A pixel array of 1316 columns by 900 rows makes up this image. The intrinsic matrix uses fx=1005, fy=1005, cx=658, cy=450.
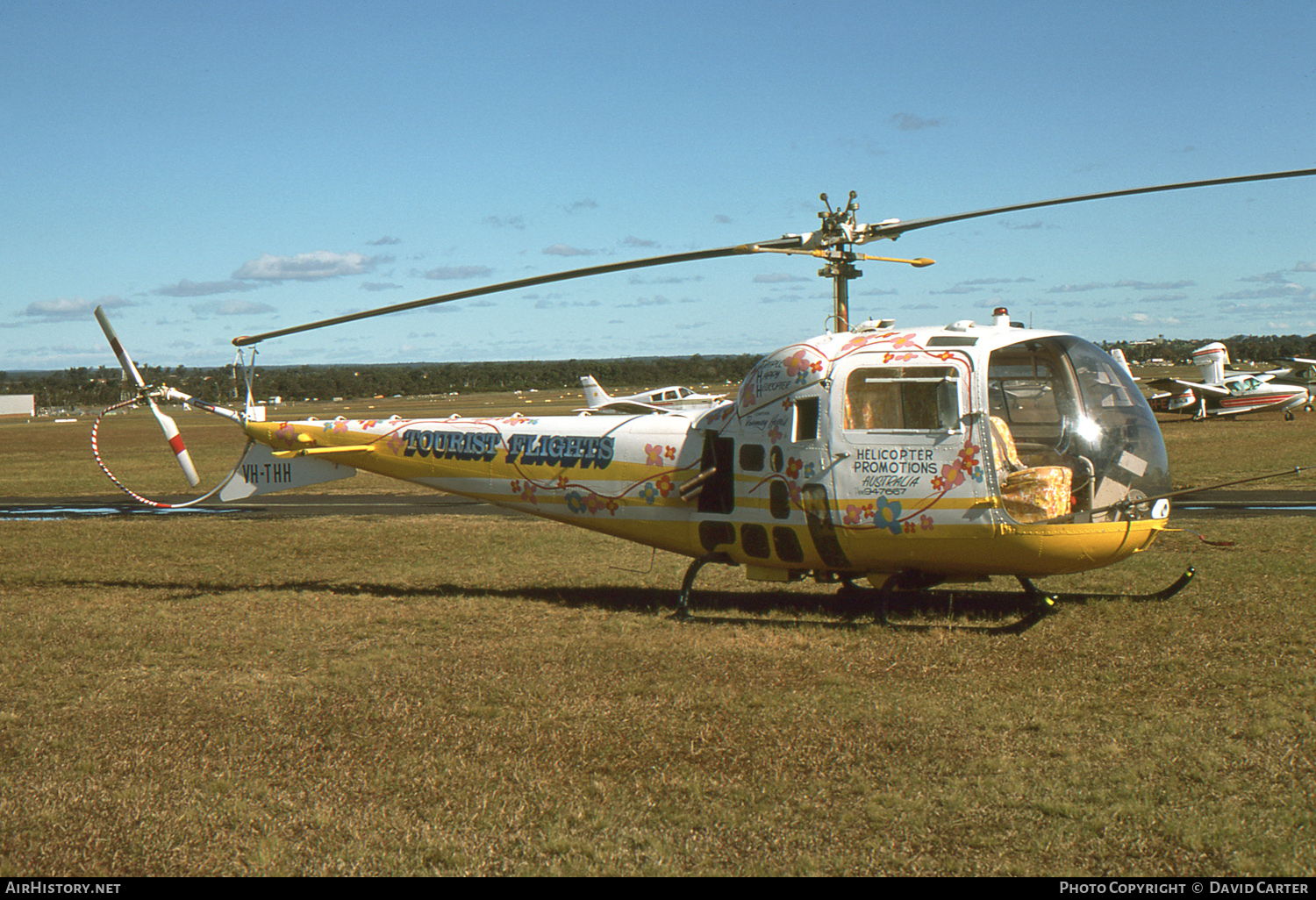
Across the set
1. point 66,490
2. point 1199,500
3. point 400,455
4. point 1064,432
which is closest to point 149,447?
point 66,490

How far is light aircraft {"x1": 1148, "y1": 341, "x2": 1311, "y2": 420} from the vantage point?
4753 centimetres

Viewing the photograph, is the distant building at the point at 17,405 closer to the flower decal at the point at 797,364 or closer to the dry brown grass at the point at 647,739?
the dry brown grass at the point at 647,739

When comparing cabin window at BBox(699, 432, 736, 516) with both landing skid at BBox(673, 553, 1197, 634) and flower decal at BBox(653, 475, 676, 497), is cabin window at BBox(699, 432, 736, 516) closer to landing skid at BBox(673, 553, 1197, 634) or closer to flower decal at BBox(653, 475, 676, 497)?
flower decal at BBox(653, 475, 676, 497)

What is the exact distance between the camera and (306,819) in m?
6.40

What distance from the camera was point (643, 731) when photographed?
7875 millimetres

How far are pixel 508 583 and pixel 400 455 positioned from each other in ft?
8.04

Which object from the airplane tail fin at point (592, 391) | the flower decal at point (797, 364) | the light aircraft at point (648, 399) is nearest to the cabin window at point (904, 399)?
the flower decal at point (797, 364)

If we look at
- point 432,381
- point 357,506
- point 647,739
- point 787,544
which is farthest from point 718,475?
point 432,381

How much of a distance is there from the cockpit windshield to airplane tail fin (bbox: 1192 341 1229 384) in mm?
45170

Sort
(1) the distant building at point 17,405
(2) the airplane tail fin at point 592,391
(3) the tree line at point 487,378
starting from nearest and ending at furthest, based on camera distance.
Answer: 1. (2) the airplane tail fin at point 592,391
2. (1) the distant building at point 17,405
3. (3) the tree line at point 487,378

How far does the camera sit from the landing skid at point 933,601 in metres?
10.9

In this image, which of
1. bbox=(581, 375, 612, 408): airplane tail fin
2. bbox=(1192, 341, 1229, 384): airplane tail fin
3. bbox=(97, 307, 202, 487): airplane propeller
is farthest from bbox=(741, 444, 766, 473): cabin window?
bbox=(1192, 341, 1229, 384): airplane tail fin

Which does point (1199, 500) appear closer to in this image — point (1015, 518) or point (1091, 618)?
point (1091, 618)

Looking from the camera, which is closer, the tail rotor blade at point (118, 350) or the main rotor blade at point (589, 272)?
the main rotor blade at point (589, 272)
